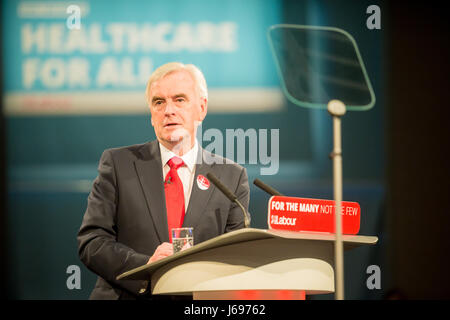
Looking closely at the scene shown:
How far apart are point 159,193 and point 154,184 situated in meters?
0.05

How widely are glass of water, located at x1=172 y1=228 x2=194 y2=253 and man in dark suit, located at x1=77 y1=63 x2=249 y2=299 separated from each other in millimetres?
196

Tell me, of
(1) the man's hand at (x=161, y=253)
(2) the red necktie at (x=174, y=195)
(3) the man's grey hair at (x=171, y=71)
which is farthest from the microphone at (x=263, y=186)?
(3) the man's grey hair at (x=171, y=71)

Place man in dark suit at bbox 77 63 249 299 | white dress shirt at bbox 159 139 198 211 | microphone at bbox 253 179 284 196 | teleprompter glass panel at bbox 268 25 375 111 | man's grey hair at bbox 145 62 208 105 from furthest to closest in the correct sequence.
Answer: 1. teleprompter glass panel at bbox 268 25 375 111
2. man's grey hair at bbox 145 62 208 105
3. white dress shirt at bbox 159 139 198 211
4. man in dark suit at bbox 77 63 249 299
5. microphone at bbox 253 179 284 196

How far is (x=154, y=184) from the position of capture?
2.78 m

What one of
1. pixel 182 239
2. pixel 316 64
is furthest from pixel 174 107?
pixel 316 64

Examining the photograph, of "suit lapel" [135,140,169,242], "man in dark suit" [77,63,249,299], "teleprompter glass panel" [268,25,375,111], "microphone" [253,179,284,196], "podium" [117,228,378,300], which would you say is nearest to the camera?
"podium" [117,228,378,300]

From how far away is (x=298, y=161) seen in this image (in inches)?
157

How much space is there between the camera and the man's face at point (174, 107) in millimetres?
2912

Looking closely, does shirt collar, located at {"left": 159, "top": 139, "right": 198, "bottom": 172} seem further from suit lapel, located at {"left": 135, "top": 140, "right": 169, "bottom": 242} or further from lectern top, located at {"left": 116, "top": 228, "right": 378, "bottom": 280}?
lectern top, located at {"left": 116, "top": 228, "right": 378, "bottom": 280}

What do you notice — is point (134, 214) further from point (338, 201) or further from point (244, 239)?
point (338, 201)

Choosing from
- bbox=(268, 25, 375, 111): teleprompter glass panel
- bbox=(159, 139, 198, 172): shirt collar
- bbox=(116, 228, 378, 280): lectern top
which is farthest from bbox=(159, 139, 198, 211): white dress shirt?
bbox=(268, 25, 375, 111): teleprompter glass panel

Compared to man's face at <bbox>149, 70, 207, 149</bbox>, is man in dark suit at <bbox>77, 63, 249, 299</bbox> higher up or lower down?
lower down

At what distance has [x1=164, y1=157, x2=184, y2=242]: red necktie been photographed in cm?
274
